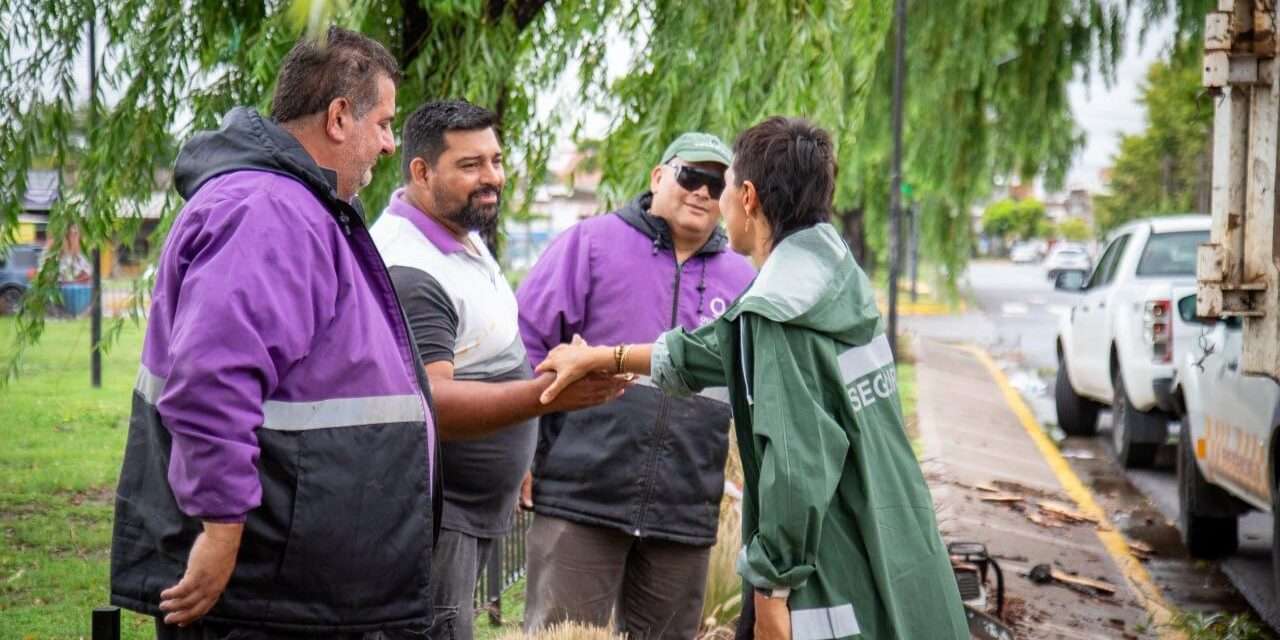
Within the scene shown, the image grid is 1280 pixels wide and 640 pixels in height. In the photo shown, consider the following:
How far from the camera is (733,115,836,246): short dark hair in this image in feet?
10.8

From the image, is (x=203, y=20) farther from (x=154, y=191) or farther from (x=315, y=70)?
(x=315, y=70)

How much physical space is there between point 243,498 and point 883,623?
54.0 inches

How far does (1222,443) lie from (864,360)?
16.4 feet

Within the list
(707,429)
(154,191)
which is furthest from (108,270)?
(707,429)

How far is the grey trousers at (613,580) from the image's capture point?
4.47 meters

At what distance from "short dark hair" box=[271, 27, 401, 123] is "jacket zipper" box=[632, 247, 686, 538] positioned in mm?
1760

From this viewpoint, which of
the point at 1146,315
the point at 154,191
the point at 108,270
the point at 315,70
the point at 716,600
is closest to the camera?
the point at 315,70

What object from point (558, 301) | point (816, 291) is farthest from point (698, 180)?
point (816, 291)

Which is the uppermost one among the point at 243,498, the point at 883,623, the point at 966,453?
the point at 243,498

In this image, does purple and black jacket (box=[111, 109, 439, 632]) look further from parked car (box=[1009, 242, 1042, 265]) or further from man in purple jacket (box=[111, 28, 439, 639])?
parked car (box=[1009, 242, 1042, 265])

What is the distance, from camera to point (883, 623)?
10.3ft

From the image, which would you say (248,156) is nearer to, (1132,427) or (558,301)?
(558,301)

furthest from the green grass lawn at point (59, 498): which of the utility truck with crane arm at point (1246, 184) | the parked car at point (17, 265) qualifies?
the utility truck with crane arm at point (1246, 184)

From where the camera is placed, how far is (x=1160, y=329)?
10.4 metres
